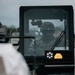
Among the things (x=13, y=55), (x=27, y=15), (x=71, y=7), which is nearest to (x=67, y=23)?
(x=71, y=7)

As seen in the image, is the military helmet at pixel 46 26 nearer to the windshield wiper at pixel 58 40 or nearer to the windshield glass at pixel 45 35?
the windshield glass at pixel 45 35

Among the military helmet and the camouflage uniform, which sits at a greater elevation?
the military helmet

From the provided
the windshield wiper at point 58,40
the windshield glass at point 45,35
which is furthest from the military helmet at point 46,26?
the windshield wiper at point 58,40

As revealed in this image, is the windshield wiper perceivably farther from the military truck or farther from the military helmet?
the military helmet

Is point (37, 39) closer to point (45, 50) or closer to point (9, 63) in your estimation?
point (45, 50)

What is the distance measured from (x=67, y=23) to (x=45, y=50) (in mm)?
802

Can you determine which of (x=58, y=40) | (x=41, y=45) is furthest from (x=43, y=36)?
(x=58, y=40)

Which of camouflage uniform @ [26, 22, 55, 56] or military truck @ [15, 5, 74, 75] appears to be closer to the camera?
military truck @ [15, 5, 74, 75]

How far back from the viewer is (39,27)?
323 inches

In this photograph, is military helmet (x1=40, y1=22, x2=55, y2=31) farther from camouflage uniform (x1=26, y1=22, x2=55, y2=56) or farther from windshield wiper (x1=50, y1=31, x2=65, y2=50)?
windshield wiper (x1=50, y1=31, x2=65, y2=50)

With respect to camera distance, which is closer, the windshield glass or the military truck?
the military truck

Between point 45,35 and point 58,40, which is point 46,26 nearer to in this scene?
point 45,35

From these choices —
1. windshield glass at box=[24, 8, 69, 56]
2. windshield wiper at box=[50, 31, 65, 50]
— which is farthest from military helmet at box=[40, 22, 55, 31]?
windshield wiper at box=[50, 31, 65, 50]

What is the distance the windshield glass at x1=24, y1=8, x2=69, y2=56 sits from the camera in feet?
26.8
